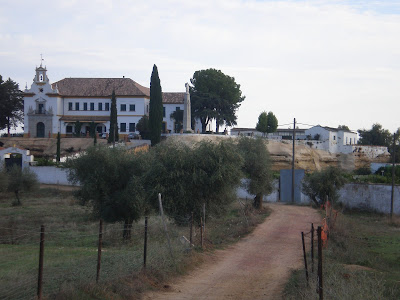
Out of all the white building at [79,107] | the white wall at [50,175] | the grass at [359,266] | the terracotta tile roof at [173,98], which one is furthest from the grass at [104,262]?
the terracotta tile roof at [173,98]

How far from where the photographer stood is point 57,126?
70.5 m

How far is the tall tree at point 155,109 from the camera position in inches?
2271

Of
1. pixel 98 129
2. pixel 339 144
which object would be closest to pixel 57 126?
pixel 98 129

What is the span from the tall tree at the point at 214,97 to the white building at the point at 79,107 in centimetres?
304

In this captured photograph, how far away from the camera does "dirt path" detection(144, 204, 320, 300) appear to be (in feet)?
39.1

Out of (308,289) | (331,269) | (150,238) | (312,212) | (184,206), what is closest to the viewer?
(308,289)

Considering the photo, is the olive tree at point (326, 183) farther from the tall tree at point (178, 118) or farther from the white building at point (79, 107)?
the tall tree at point (178, 118)

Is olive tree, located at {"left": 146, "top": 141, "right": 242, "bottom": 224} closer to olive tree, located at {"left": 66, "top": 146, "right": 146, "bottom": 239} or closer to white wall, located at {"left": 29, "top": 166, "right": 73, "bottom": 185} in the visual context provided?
olive tree, located at {"left": 66, "top": 146, "right": 146, "bottom": 239}

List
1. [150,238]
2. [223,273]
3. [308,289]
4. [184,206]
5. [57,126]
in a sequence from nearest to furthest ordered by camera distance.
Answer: [308,289]
[223,273]
[150,238]
[184,206]
[57,126]

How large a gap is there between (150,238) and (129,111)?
181ft

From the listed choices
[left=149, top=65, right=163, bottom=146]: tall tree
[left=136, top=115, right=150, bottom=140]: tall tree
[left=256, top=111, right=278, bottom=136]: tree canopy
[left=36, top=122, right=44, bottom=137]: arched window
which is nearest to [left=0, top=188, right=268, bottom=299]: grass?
[left=149, top=65, right=163, bottom=146]: tall tree

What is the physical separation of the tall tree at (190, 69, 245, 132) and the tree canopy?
13.3 feet

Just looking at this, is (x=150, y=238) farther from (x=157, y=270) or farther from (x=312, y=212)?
(x=312, y=212)

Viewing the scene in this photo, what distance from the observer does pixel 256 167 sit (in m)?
33.8
